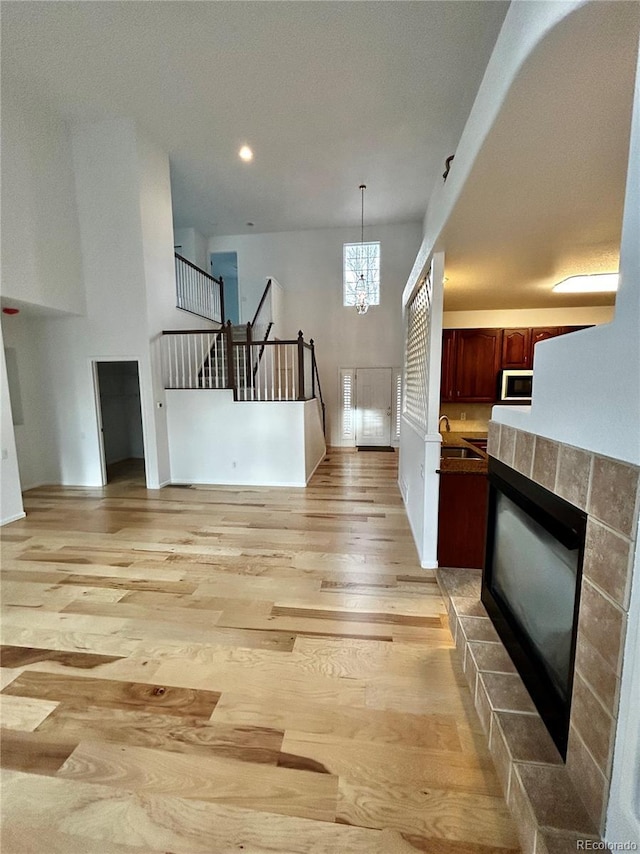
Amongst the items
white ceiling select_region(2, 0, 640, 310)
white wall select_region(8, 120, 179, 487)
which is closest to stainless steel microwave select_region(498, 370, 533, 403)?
white ceiling select_region(2, 0, 640, 310)

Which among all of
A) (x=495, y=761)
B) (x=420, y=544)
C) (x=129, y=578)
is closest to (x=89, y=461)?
(x=129, y=578)

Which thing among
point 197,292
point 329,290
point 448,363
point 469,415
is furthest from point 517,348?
point 197,292

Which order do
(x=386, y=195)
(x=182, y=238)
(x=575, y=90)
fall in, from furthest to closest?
(x=182, y=238) < (x=386, y=195) < (x=575, y=90)

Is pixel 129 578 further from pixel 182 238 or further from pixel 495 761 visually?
pixel 182 238

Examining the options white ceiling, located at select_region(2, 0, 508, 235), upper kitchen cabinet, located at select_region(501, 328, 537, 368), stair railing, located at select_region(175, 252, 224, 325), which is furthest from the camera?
stair railing, located at select_region(175, 252, 224, 325)

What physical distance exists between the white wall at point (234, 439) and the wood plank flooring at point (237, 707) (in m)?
2.17

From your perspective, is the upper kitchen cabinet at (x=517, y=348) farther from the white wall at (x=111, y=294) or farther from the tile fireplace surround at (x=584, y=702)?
the white wall at (x=111, y=294)

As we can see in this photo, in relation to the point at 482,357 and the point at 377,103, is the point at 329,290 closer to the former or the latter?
the point at 377,103

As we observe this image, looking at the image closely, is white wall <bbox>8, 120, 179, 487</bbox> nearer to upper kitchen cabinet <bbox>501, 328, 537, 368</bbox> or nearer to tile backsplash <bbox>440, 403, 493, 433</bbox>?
tile backsplash <bbox>440, 403, 493, 433</bbox>

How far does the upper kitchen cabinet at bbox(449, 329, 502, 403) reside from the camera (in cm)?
452

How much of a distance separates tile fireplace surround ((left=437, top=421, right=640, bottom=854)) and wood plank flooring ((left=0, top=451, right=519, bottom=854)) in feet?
0.75

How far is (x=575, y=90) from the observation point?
113 centimetres

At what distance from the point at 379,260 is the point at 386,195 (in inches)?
62.5

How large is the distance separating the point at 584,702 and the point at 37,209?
6.73 m
